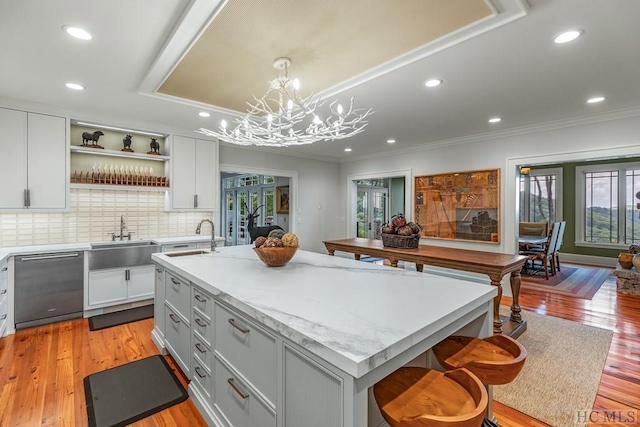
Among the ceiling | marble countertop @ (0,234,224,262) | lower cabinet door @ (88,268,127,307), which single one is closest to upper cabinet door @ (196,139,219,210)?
marble countertop @ (0,234,224,262)

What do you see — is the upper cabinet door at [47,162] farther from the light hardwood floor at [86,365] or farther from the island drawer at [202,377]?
the island drawer at [202,377]

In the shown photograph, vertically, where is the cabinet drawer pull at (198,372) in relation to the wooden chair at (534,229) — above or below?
below

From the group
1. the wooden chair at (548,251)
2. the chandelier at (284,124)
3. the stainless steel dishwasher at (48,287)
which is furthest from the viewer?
the wooden chair at (548,251)

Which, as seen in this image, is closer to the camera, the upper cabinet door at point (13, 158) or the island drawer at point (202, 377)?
the island drawer at point (202, 377)

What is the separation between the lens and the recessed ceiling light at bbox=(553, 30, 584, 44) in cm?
198

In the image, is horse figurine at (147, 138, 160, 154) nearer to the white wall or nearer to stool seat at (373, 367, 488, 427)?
the white wall

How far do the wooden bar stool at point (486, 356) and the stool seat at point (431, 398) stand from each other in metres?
0.16

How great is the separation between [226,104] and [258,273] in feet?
7.46

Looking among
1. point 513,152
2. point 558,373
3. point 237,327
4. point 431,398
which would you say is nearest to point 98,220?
point 237,327

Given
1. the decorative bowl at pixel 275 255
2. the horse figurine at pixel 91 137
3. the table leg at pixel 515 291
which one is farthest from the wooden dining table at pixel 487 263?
the horse figurine at pixel 91 137

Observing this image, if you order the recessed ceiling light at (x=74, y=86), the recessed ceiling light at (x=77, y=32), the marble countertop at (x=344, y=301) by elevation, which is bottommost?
the marble countertop at (x=344, y=301)

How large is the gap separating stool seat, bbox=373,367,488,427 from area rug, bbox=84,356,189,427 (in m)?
1.69

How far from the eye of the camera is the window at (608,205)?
686 centimetres

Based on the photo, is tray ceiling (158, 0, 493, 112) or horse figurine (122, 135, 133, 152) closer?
tray ceiling (158, 0, 493, 112)
